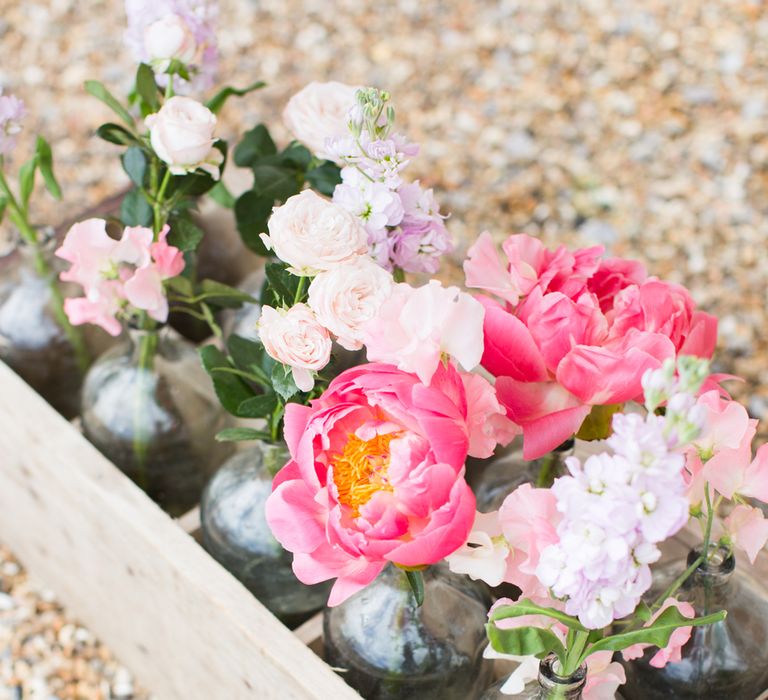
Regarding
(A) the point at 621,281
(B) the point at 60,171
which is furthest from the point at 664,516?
(B) the point at 60,171

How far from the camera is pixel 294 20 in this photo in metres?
2.59

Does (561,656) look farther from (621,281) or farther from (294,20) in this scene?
(294,20)

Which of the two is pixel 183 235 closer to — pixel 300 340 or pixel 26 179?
pixel 26 179

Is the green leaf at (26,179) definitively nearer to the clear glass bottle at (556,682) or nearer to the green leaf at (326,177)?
the green leaf at (326,177)

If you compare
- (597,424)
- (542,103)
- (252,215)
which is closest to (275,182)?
(252,215)

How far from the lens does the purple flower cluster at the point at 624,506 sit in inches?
22.7

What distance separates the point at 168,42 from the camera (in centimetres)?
101

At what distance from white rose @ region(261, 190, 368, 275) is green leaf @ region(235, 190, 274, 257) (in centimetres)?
40

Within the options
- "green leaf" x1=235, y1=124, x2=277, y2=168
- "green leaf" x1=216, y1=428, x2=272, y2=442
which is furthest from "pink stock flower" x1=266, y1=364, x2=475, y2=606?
Answer: "green leaf" x1=235, y1=124, x2=277, y2=168

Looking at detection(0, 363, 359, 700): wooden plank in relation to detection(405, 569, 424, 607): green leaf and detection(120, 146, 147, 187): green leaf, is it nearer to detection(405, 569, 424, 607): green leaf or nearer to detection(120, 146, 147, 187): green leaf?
detection(405, 569, 424, 607): green leaf

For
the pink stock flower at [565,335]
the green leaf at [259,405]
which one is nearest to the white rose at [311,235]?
the pink stock flower at [565,335]

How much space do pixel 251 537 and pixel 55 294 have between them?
41 cm

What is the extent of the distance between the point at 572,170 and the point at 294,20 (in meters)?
0.78

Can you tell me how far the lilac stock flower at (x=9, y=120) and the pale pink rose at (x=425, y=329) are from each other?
49 cm
